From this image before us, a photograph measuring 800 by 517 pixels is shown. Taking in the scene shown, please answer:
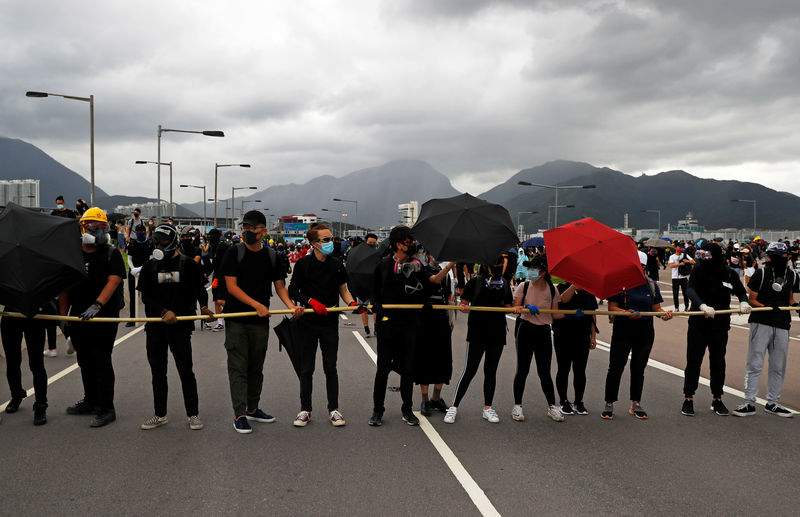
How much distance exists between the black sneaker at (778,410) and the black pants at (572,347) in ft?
6.61

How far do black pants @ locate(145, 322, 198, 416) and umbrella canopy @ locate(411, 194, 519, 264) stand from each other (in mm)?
2510

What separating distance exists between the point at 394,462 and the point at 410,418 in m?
1.14

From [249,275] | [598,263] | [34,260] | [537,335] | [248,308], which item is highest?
[598,263]

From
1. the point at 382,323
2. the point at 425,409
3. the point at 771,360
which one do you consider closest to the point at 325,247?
the point at 382,323

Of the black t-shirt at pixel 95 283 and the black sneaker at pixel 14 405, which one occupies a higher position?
the black t-shirt at pixel 95 283

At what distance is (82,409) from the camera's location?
20.3ft

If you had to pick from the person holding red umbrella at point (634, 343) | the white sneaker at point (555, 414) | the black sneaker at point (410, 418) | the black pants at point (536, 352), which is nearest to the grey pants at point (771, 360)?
the person holding red umbrella at point (634, 343)

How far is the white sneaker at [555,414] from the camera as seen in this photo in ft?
20.1

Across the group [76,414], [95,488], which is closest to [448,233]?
[95,488]

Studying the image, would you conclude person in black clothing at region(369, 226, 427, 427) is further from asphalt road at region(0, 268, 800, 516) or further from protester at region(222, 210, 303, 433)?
protester at region(222, 210, 303, 433)

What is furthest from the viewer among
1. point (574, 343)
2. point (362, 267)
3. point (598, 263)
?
point (362, 267)

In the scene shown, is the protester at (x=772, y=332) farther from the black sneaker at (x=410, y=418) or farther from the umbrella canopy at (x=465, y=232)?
the black sneaker at (x=410, y=418)

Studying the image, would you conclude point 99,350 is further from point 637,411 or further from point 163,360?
point 637,411

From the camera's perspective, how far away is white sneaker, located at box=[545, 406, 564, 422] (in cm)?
612
